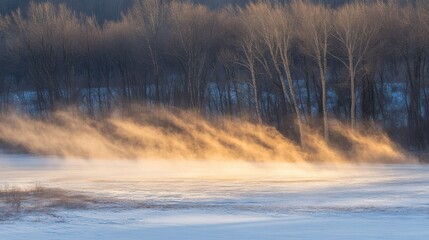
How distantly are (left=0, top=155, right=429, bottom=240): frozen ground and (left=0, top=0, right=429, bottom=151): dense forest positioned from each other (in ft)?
61.7

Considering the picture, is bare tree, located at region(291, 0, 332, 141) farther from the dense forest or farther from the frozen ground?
the frozen ground

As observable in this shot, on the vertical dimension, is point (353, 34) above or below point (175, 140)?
above

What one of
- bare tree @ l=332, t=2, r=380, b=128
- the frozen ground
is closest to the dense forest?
bare tree @ l=332, t=2, r=380, b=128

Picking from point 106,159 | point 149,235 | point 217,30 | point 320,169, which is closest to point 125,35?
point 217,30

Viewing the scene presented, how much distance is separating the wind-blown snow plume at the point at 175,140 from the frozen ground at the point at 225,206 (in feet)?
41.2

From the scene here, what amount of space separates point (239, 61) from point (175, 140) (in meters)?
9.07

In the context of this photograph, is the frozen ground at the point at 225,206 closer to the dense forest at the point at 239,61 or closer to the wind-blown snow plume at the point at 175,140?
the wind-blown snow plume at the point at 175,140

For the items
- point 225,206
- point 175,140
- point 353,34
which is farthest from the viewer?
point 175,140

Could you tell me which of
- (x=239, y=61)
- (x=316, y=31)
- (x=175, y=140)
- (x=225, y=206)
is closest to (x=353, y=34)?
(x=316, y=31)

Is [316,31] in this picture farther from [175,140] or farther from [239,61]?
[175,140]

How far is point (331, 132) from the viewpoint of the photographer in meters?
47.3

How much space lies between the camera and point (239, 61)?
54.1 metres

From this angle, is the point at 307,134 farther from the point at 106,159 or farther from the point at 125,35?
the point at 125,35

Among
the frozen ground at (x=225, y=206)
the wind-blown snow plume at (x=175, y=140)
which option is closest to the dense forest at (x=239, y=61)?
the wind-blown snow plume at (x=175, y=140)
